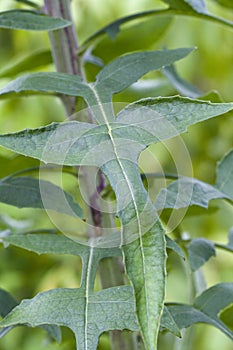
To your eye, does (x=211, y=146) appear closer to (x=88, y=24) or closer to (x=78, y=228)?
(x=88, y=24)

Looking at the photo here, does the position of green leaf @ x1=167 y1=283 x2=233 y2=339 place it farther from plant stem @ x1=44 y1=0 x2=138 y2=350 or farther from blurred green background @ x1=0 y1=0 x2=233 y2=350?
blurred green background @ x1=0 y1=0 x2=233 y2=350

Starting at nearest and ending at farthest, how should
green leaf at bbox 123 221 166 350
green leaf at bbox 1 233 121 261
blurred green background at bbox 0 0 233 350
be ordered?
1. green leaf at bbox 123 221 166 350
2. green leaf at bbox 1 233 121 261
3. blurred green background at bbox 0 0 233 350

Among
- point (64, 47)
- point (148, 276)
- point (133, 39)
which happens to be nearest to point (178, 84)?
point (133, 39)

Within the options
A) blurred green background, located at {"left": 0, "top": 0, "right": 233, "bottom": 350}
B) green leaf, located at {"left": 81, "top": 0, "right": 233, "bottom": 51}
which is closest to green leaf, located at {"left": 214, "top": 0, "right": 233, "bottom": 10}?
green leaf, located at {"left": 81, "top": 0, "right": 233, "bottom": 51}

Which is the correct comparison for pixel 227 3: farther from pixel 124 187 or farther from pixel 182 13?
pixel 124 187

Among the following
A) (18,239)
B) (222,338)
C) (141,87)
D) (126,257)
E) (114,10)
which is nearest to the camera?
(126,257)

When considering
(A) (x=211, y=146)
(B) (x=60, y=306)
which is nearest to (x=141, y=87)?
(B) (x=60, y=306)

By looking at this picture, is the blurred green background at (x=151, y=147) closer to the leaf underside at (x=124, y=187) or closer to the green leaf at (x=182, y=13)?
the green leaf at (x=182, y=13)
